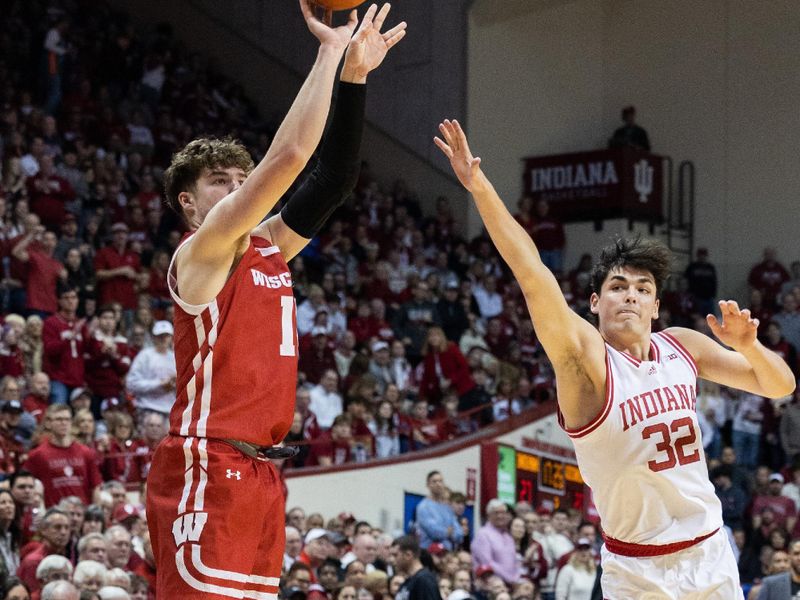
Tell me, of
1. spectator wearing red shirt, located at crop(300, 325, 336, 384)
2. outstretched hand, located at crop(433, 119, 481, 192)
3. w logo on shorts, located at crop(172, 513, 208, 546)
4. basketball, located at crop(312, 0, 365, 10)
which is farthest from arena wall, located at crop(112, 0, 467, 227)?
w logo on shorts, located at crop(172, 513, 208, 546)

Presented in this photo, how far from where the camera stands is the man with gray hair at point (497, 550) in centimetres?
1386

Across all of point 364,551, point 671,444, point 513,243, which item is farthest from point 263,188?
point 364,551

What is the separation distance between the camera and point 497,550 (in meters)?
14.0

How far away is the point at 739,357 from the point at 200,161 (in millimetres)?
2351

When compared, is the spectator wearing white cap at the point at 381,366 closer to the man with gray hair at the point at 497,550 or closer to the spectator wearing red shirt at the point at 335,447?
the spectator wearing red shirt at the point at 335,447

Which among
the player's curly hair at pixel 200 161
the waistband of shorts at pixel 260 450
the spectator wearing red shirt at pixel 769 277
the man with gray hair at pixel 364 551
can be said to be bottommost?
the man with gray hair at pixel 364 551

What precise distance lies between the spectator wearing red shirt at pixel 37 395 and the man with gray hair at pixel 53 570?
3.51m

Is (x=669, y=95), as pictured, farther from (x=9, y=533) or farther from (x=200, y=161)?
(x=200, y=161)

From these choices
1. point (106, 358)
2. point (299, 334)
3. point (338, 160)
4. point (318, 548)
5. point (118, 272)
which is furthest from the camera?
point (299, 334)

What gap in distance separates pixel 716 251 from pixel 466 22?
5.76m

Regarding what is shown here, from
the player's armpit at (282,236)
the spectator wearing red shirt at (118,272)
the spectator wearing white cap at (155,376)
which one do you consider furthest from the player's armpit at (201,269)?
the spectator wearing red shirt at (118,272)

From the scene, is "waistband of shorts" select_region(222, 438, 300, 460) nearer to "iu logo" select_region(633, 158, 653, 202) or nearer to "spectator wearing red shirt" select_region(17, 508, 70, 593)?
"spectator wearing red shirt" select_region(17, 508, 70, 593)

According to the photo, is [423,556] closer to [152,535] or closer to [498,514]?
[498,514]

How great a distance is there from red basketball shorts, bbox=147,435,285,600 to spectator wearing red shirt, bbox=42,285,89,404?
891 cm
